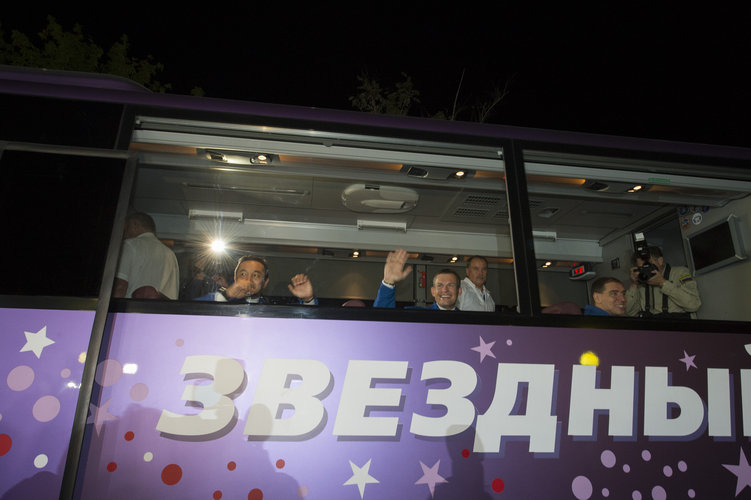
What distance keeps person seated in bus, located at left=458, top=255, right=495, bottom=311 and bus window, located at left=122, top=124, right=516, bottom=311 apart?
0.48 ft

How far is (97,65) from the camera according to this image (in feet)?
38.7

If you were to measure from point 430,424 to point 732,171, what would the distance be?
2.44 meters

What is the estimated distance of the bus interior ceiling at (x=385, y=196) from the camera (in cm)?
251

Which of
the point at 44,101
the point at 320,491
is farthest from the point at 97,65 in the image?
the point at 320,491

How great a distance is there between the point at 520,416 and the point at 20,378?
7.25 ft

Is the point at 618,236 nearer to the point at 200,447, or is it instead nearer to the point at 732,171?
the point at 732,171

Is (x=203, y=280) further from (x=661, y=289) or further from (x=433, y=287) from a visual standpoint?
(x=661, y=289)

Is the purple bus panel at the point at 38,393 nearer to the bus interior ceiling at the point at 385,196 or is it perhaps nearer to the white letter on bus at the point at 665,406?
the bus interior ceiling at the point at 385,196

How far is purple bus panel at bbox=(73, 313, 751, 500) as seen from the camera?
72.2 inches

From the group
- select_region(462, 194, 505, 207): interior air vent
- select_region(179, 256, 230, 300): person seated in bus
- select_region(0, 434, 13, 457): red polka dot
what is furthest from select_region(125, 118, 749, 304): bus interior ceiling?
select_region(0, 434, 13, 457): red polka dot

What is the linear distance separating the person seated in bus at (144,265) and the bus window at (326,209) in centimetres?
28

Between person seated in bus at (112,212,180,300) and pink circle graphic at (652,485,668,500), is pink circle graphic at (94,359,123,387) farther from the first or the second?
pink circle graphic at (652,485,668,500)

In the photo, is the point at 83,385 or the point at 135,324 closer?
the point at 83,385

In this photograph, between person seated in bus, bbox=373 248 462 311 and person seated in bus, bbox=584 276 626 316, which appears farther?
person seated in bus, bbox=584 276 626 316
